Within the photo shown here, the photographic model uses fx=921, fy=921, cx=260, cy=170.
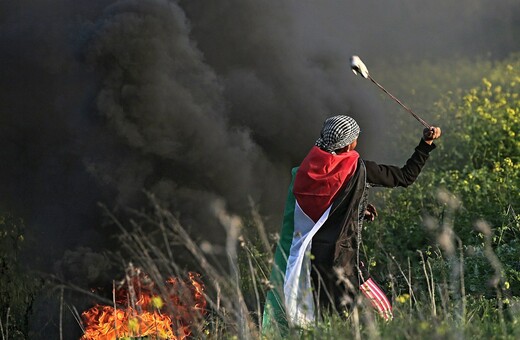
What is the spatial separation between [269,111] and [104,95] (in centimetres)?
146

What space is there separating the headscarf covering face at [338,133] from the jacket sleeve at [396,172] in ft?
0.73

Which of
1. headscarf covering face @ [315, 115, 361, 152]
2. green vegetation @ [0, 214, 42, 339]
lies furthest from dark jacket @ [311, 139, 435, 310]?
green vegetation @ [0, 214, 42, 339]

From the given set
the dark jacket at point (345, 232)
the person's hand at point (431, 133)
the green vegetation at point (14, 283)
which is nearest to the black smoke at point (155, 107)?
the green vegetation at point (14, 283)

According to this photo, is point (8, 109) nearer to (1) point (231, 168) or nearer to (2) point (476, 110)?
(1) point (231, 168)

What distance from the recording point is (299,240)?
18.1 feet

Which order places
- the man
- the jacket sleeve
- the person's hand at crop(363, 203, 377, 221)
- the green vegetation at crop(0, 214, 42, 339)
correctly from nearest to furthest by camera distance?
the man → the jacket sleeve → the person's hand at crop(363, 203, 377, 221) → the green vegetation at crop(0, 214, 42, 339)

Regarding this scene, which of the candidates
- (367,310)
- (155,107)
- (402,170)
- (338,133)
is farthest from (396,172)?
(155,107)

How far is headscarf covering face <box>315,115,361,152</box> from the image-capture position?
5.43 m

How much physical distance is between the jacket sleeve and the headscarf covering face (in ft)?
0.73

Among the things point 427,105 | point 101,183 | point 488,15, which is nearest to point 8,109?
point 101,183

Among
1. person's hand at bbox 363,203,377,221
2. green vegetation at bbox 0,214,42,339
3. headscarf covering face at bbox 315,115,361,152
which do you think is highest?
headscarf covering face at bbox 315,115,361,152

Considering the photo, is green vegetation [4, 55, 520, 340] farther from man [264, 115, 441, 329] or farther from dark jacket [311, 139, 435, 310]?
dark jacket [311, 139, 435, 310]

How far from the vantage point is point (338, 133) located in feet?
17.8

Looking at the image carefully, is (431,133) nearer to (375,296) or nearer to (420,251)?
(420,251)
